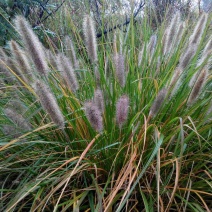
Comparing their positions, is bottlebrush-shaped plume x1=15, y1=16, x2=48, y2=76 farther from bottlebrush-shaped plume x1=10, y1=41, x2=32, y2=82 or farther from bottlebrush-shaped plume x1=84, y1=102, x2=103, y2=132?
bottlebrush-shaped plume x1=84, y1=102, x2=103, y2=132

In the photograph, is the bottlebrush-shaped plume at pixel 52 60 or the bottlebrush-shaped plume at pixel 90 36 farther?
the bottlebrush-shaped plume at pixel 52 60

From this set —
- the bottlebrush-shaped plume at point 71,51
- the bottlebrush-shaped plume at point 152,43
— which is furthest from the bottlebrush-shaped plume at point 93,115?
the bottlebrush-shaped plume at point 152,43

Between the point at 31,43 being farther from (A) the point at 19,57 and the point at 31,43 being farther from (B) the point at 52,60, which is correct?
(B) the point at 52,60

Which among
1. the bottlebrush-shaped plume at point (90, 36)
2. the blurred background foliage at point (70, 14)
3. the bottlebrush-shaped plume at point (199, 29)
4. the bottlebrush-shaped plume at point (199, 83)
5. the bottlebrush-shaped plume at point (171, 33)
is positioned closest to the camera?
the bottlebrush-shaped plume at point (199, 83)

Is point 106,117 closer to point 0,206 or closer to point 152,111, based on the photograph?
point 152,111

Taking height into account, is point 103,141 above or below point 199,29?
below

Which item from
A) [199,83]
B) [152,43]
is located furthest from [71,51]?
[199,83]

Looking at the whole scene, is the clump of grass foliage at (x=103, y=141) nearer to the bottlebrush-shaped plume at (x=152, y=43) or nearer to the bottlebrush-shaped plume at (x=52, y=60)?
the bottlebrush-shaped plume at (x=52, y=60)

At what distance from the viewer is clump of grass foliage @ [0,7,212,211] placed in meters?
1.15

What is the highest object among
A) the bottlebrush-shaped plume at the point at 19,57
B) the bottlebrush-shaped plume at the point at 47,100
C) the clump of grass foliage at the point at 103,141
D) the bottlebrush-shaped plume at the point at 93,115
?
the bottlebrush-shaped plume at the point at 19,57

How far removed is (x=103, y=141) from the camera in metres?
1.37

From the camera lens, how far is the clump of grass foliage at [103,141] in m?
1.15

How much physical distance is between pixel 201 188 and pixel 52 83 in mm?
1085

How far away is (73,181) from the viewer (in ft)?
4.50
